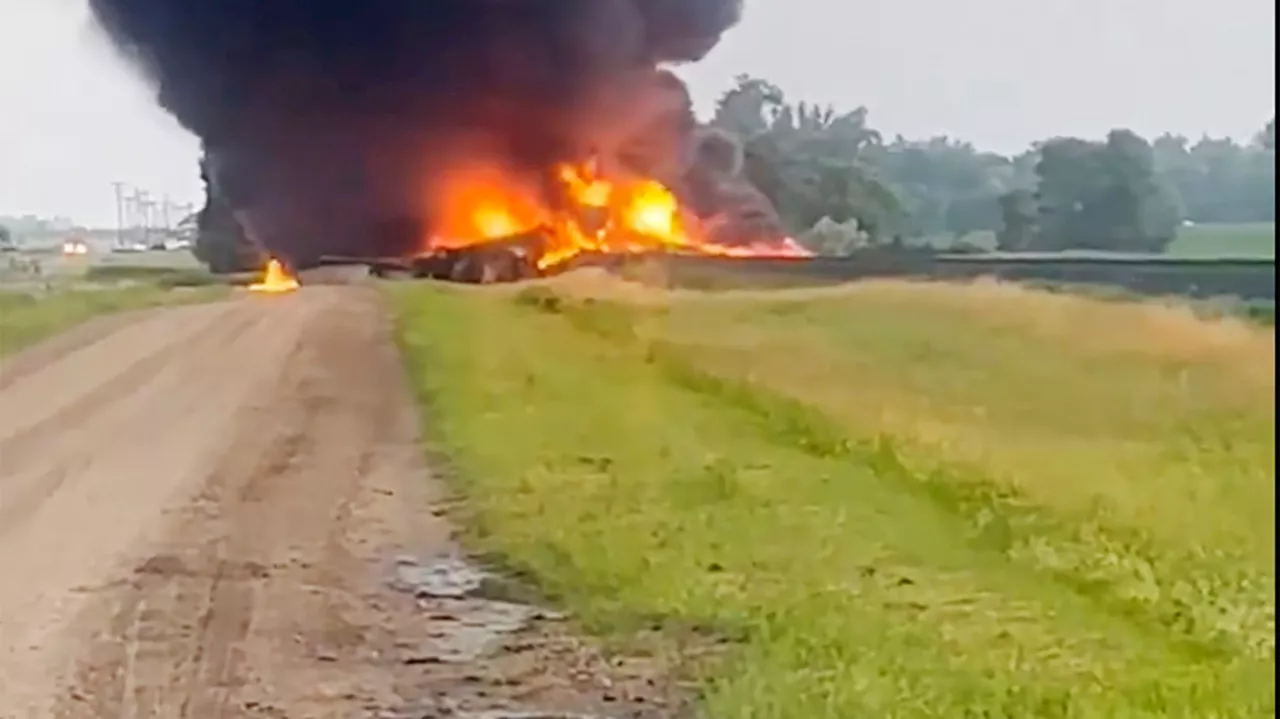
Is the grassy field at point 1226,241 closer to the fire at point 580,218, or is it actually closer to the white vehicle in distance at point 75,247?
the fire at point 580,218

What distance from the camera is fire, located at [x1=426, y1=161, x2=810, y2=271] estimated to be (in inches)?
131

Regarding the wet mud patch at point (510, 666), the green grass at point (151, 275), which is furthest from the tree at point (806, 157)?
the green grass at point (151, 275)

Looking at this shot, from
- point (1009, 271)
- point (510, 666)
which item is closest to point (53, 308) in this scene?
point (510, 666)

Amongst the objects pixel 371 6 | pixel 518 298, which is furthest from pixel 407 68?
pixel 518 298

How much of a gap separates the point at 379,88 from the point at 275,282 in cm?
200

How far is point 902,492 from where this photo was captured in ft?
6.99

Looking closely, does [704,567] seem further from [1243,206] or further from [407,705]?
[1243,206]

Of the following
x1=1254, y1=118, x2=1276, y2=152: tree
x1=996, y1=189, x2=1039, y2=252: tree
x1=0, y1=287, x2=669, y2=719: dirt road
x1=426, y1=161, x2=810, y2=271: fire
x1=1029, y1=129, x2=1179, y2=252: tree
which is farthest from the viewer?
x1=426, y1=161, x2=810, y2=271: fire

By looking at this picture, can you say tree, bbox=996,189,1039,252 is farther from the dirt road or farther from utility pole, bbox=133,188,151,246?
utility pole, bbox=133,188,151,246

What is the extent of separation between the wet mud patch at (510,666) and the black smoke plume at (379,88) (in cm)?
157

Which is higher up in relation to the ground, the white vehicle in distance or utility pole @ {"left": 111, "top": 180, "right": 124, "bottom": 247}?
utility pole @ {"left": 111, "top": 180, "right": 124, "bottom": 247}

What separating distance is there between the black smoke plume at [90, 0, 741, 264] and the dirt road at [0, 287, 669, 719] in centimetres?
81

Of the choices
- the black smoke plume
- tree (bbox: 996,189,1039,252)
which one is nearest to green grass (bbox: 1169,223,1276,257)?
tree (bbox: 996,189,1039,252)

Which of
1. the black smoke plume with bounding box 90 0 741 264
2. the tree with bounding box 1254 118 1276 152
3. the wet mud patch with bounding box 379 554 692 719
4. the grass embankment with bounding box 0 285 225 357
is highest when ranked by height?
the black smoke plume with bounding box 90 0 741 264
